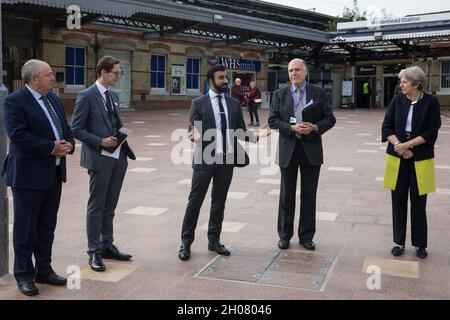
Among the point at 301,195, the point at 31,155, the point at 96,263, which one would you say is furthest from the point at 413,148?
the point at 31,155

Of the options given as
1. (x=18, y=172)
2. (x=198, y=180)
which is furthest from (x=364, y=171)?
(x=18, y=172)

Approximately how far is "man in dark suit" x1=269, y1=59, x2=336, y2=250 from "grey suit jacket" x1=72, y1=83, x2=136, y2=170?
1601 millimetres

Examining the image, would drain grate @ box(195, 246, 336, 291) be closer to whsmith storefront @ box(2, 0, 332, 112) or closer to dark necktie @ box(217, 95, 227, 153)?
dark necktie @ box(217, 95, 227, 153)

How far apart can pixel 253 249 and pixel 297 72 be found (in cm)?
172

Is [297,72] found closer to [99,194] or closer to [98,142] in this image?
[98,142]

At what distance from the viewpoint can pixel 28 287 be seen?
4059 millimetres

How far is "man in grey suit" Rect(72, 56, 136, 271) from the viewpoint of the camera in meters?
4.59

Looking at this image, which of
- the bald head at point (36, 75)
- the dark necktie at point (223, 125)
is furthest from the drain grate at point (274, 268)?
the bald head at point (36, 75)

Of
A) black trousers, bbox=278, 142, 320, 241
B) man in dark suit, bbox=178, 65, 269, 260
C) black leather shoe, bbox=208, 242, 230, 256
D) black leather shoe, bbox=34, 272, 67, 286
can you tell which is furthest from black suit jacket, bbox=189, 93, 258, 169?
black leather shoe, bbox=34, 272, 67, 286

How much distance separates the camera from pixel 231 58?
3166cm

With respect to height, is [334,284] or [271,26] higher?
[271,26]
